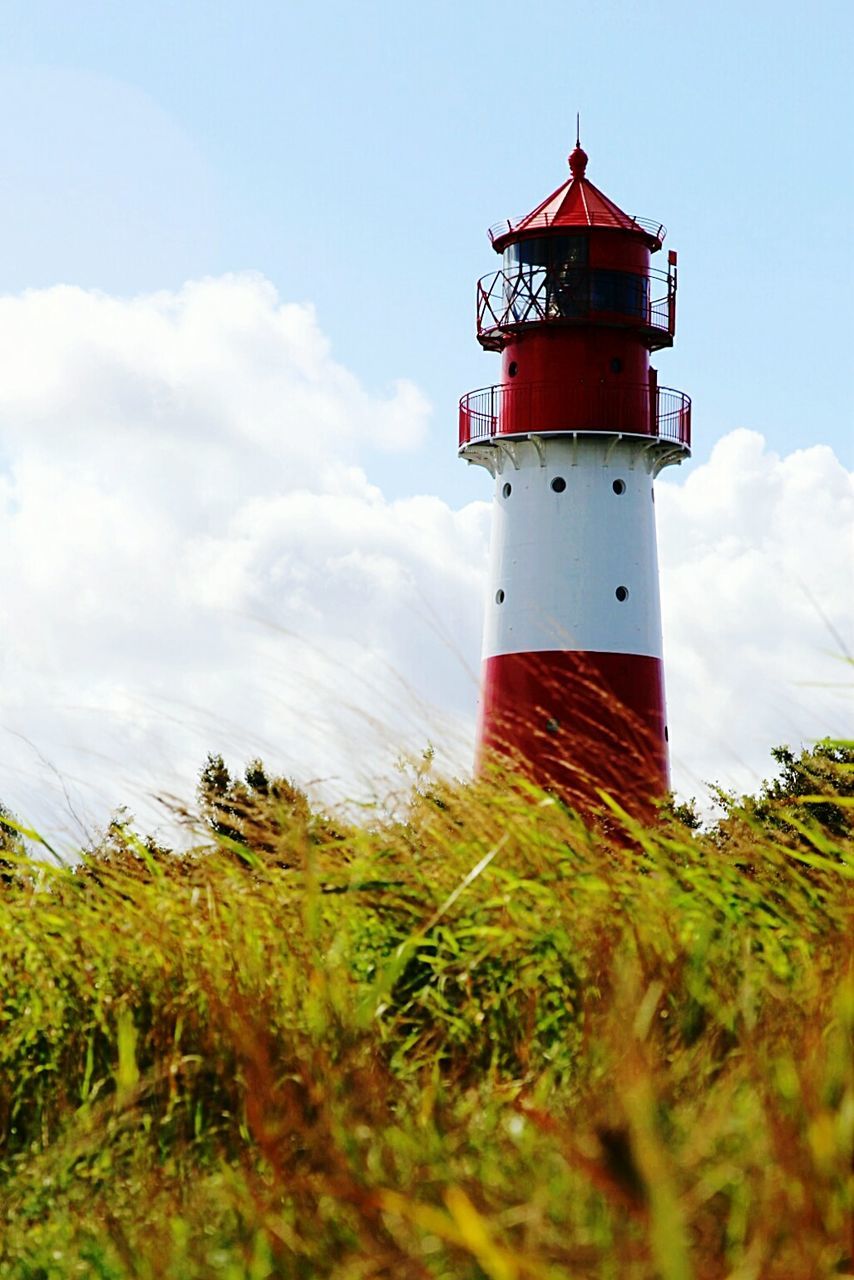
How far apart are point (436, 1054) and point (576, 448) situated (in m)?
24.4

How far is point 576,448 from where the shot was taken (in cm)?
2859

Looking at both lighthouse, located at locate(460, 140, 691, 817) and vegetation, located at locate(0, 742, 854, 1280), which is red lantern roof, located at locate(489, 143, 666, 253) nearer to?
lighthouse, located at locate(460, 140, 691, 817)

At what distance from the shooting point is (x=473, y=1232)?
2777 millimetres

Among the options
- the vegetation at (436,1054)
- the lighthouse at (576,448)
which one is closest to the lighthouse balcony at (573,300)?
the lighthouse at (576,448)

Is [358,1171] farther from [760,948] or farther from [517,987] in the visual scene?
[760,948]

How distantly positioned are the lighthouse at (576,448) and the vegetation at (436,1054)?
2116 centimetres

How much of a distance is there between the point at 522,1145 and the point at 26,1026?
2253mm

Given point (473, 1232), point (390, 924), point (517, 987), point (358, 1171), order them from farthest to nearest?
point (390, 924) < point (517, 987) < point (358, 1171) < point (473, 1232)

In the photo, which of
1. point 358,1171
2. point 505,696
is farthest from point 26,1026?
point 505,696

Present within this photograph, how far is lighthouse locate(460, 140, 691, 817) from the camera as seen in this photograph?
27500 mm

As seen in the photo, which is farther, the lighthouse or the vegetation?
the lighthouse

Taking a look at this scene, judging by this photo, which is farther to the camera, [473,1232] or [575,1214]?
[575,1214]

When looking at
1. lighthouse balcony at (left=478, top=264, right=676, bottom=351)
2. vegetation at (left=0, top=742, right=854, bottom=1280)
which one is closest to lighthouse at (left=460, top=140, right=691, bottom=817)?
lighthouse balcony at (left=478, top=264, right=676, bottom=351)

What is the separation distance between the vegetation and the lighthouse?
69.4 feet
